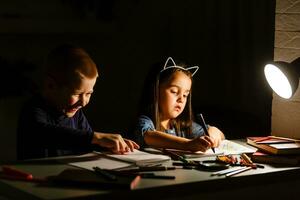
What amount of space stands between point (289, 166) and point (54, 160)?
0.72 metres

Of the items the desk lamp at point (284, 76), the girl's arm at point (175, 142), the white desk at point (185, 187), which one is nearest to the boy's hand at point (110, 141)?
the white desk at point (185, 187)

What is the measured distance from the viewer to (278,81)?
96.5 inches

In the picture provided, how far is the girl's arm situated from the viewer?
7.39 ft

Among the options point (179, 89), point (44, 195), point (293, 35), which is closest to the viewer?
point (44, 195)

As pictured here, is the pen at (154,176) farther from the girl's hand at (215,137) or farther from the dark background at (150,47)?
the dark background at (150,47)

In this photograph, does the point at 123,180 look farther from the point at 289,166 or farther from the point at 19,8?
the point at 19,8

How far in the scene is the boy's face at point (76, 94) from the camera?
86.0 inches

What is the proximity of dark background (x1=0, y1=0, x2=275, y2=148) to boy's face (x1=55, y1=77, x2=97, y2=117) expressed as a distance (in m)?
2.21

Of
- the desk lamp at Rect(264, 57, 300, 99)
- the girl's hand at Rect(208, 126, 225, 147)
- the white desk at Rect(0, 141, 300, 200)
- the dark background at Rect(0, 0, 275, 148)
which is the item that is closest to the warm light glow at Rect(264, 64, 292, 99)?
the desk lamp at Rect(264, 57, 300, 99)

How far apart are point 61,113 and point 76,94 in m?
0.16

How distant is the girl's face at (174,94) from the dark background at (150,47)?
6.71ft

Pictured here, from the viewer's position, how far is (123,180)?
5.78 feet

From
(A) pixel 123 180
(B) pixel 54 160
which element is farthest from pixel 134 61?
(A) pixel 123 180

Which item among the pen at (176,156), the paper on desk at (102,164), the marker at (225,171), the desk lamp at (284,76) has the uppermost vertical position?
the desk lamp at (284,76)
